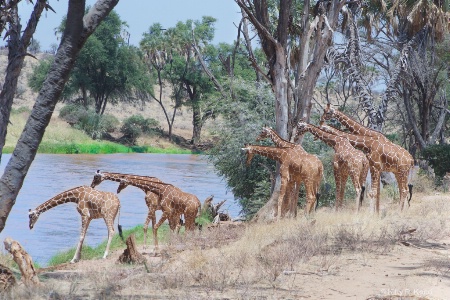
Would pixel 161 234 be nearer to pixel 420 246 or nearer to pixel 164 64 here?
pixel 420 246

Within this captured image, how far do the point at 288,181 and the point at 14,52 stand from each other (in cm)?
691

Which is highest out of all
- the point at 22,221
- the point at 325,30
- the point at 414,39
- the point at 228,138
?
the point at 414,39

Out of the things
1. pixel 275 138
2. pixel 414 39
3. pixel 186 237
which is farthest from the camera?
pixel 414 39

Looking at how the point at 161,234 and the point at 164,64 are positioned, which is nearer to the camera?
the point at 161,234

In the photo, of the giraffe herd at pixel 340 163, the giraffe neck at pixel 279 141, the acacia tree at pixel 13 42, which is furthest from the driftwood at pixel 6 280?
the giraffe neck at pixel 279 141

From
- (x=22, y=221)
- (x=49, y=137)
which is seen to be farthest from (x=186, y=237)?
(x=49, y=137)

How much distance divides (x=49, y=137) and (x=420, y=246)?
4804 centimetres

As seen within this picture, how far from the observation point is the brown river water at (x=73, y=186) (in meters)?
21.5

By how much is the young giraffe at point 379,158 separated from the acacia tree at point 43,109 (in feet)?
25.6

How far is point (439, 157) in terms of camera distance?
86.2ft

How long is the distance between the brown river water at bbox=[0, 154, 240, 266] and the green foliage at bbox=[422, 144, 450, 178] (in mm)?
6806

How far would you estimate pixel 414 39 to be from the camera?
1259 inches

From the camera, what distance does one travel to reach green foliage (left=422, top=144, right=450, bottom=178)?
26.1 metres

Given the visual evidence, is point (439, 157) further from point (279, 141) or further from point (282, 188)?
point (282, 188)
